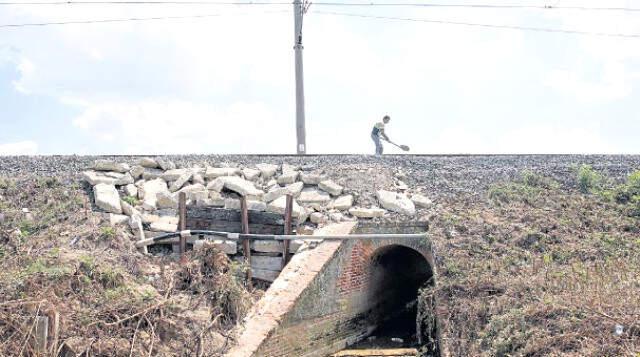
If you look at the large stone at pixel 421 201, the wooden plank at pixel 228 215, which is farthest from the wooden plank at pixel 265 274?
the large stone at pixel 421 201

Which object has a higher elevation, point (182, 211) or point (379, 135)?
point (379, 135)

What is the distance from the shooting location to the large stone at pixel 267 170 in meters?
13.6

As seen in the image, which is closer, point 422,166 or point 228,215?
point 228,215

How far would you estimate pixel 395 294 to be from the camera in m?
13.6

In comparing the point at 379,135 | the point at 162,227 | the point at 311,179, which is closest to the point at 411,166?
the point at 379,135

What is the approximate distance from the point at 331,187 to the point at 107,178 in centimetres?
454

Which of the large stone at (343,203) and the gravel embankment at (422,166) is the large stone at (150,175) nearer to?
the gravel embankment at (422,166)

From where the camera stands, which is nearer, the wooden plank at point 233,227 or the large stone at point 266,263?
the large stone at point 266,263

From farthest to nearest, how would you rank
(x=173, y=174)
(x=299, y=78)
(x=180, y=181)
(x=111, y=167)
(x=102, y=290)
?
(x=299, y=78) < (x=111, y=167) < (x=173, y=174) < (x=180, y=181) < (x=102, y=290)

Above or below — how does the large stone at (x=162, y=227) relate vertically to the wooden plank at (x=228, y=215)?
below

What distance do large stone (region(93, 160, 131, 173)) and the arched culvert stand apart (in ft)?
18.6

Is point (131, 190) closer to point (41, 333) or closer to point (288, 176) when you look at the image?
point (288, 176)

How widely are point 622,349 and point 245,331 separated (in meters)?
4.96

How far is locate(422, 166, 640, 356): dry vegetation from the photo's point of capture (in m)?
8.05
